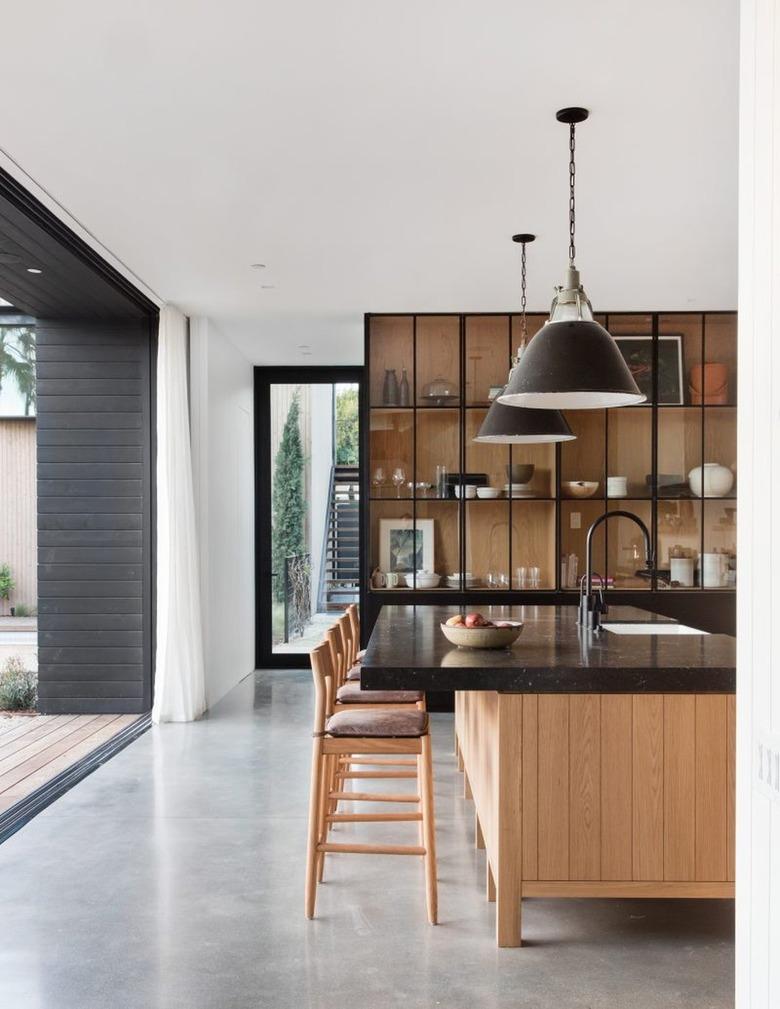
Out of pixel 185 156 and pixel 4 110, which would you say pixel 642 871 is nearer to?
pixel 185 156

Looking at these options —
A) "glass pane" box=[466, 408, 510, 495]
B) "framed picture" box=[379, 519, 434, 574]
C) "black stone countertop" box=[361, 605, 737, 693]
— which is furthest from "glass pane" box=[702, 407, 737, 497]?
"black stone countertop" box=[361, 605, 737, 693]

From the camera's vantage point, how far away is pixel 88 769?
480 cm

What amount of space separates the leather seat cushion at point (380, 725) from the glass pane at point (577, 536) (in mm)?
3380

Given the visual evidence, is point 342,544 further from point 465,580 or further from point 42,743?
point 42,743

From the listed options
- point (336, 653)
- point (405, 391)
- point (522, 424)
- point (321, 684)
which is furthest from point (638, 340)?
point (321, 684)

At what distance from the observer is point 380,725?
3195 mm

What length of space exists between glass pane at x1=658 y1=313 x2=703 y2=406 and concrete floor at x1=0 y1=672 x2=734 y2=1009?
3487mm

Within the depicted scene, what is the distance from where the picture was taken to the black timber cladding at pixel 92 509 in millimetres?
6188

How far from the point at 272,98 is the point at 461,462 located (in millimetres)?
3587

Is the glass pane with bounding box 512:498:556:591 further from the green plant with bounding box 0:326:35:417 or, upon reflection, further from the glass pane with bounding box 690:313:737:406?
the green plant with bounding box 0:326:35:417

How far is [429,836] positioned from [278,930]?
22.2 inches

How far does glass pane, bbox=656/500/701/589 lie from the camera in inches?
254

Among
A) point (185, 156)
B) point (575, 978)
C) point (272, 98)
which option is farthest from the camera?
point (185, 156)

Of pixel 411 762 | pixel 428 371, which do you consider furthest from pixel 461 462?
pixel 411 762
